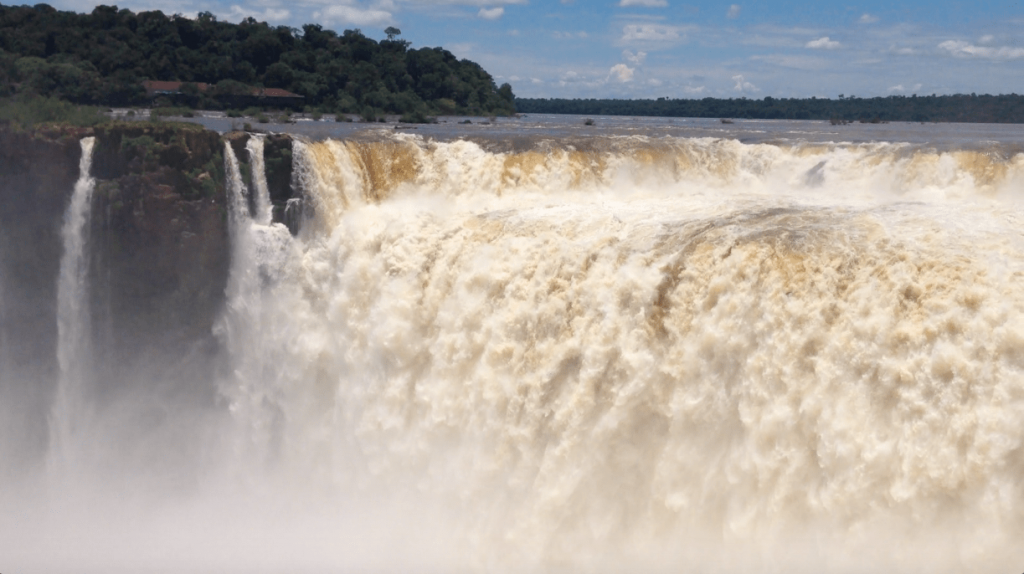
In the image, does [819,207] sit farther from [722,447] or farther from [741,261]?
[722,447]

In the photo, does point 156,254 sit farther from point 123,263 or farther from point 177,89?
point 177,89

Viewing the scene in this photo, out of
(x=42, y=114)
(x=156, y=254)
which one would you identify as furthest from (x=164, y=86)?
(x=156, y=254)

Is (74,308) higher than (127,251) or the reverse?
the reverse

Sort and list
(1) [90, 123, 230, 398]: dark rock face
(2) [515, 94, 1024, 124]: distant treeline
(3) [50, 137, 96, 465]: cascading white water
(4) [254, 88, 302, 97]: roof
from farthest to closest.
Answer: (2) [515, 94, 1024, 124]: distant treeline
(4) [254, 88, 302, 97]: roof
(3) [50, 137, 96, 465]: cascading white water
(1) [90, 123, 230, 398]: dark rock face

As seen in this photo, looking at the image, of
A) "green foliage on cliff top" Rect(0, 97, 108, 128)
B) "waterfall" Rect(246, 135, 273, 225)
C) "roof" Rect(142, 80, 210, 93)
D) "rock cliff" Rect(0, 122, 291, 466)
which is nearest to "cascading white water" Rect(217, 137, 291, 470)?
"waterfall" Rect(246, 135, 273, 225)

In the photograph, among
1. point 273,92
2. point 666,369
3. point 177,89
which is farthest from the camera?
point 273,92

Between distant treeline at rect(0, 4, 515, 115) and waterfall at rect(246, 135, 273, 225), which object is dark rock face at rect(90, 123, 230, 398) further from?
distant treeline at rect(0, 4, 515, 115)

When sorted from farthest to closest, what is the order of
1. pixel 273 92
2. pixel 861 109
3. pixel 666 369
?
pixel 861 109 < pixel 273 92 < pixel 666 369
